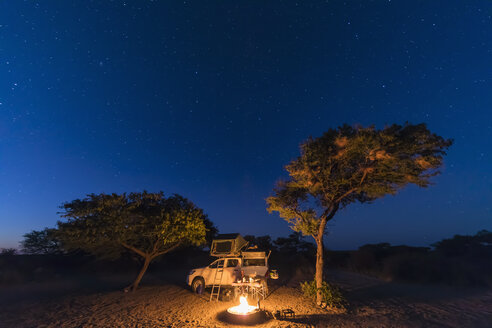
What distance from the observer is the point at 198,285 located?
12.6 metres

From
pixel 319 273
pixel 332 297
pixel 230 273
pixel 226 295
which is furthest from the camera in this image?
pixel 230 273

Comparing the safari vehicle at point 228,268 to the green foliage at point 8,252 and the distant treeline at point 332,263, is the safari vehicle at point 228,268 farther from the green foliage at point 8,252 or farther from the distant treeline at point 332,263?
the green foliage at point 8,252

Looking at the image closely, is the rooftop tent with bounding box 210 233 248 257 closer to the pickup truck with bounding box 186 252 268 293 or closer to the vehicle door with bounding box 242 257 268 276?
the pickup truck with bounding box 186 252 268 293

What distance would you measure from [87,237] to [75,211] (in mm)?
1492

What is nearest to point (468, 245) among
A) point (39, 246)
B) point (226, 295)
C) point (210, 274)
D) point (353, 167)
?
point (353, 167)

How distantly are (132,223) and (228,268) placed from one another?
6051 mm

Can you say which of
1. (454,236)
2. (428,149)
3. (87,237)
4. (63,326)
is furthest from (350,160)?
(454,236)

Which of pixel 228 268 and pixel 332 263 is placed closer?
pixel 228 268

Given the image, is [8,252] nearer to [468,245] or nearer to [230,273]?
[230,273]

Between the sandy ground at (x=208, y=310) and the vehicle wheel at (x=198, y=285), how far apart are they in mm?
426

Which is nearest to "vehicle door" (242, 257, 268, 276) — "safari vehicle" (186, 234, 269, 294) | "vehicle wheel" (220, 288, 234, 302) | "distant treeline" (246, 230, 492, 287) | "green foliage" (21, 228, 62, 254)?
"safari vehicle" (186, 234, 269, 294)

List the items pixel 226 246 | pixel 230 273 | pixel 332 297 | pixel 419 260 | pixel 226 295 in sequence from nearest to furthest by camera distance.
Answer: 1. pixel 332 297
2. pixel 226 295
3. pixel 230 273
4. pixel 226 246
5. pixel 419 260

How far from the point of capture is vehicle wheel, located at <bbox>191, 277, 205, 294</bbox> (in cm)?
1242

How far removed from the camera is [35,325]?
24.0 feet
